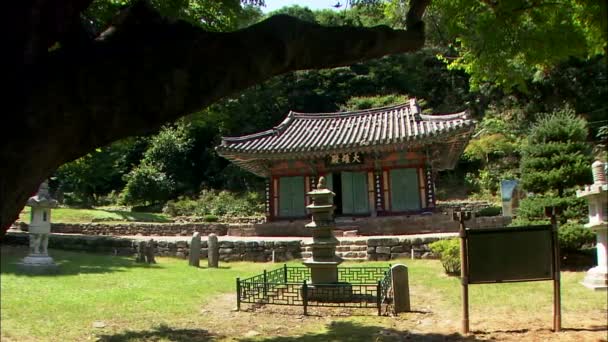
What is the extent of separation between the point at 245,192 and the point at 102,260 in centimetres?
2184

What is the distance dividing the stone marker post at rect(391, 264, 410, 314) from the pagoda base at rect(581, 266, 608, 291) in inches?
155

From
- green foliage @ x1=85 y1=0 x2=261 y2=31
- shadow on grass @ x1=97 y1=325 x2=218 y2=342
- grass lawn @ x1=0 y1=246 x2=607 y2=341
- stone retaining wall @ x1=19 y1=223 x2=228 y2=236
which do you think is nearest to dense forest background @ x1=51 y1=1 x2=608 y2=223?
stone retaining wall @ x1=19 y1=223 x2=228 y2=236

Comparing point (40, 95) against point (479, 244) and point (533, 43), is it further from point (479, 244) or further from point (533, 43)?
point (533, 43)

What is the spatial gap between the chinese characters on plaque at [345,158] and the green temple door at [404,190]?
156 centimetres

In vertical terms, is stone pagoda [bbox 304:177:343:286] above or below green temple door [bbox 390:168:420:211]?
below

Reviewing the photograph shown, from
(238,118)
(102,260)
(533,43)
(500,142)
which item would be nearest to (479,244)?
(533,43)

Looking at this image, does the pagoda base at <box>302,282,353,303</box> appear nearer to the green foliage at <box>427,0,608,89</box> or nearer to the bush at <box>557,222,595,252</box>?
the green foliage at <box>427,0,608,89</box>

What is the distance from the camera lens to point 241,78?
11.5ft

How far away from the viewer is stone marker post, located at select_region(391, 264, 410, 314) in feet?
26.5

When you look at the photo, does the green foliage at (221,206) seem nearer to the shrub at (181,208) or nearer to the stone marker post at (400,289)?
the shrub at (181,208)

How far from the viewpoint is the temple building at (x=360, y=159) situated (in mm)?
19500

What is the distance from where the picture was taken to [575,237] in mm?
11406

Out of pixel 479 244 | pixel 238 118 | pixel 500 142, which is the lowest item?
pixel 479 244

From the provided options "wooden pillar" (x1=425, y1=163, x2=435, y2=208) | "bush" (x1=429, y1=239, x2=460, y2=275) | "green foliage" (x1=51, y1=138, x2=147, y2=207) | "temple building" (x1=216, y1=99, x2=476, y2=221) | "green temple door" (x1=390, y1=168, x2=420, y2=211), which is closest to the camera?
"bush" (x1=429, y1=239, x2=460, y2=275)
